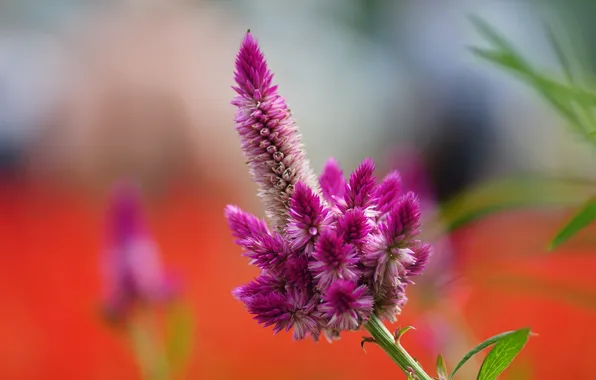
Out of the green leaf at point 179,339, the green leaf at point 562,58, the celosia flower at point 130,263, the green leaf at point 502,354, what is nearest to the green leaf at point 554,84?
the green leaf at point 562,58

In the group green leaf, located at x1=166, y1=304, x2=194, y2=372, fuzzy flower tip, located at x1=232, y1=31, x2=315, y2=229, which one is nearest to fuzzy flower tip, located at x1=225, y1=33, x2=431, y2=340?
fuzzy flower tip, located at x1=232, y1=31, x2=315, y2=229

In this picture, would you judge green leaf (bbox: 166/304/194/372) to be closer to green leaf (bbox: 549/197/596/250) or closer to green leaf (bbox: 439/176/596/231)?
green leaf (bbox: 439/176/596/231)

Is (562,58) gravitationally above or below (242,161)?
below

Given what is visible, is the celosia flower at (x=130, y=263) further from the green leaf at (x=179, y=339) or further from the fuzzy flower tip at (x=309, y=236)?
the fuzzy flower tip at (x=309, y=236)

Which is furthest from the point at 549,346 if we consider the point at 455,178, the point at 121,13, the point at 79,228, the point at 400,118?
the point at 400,118

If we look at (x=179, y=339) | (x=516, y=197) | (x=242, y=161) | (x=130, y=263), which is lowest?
(x=516, y=197)

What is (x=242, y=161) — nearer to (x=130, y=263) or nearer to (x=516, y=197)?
(x=130, y=263)

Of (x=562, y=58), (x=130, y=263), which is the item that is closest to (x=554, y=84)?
(x=562, y=58)
